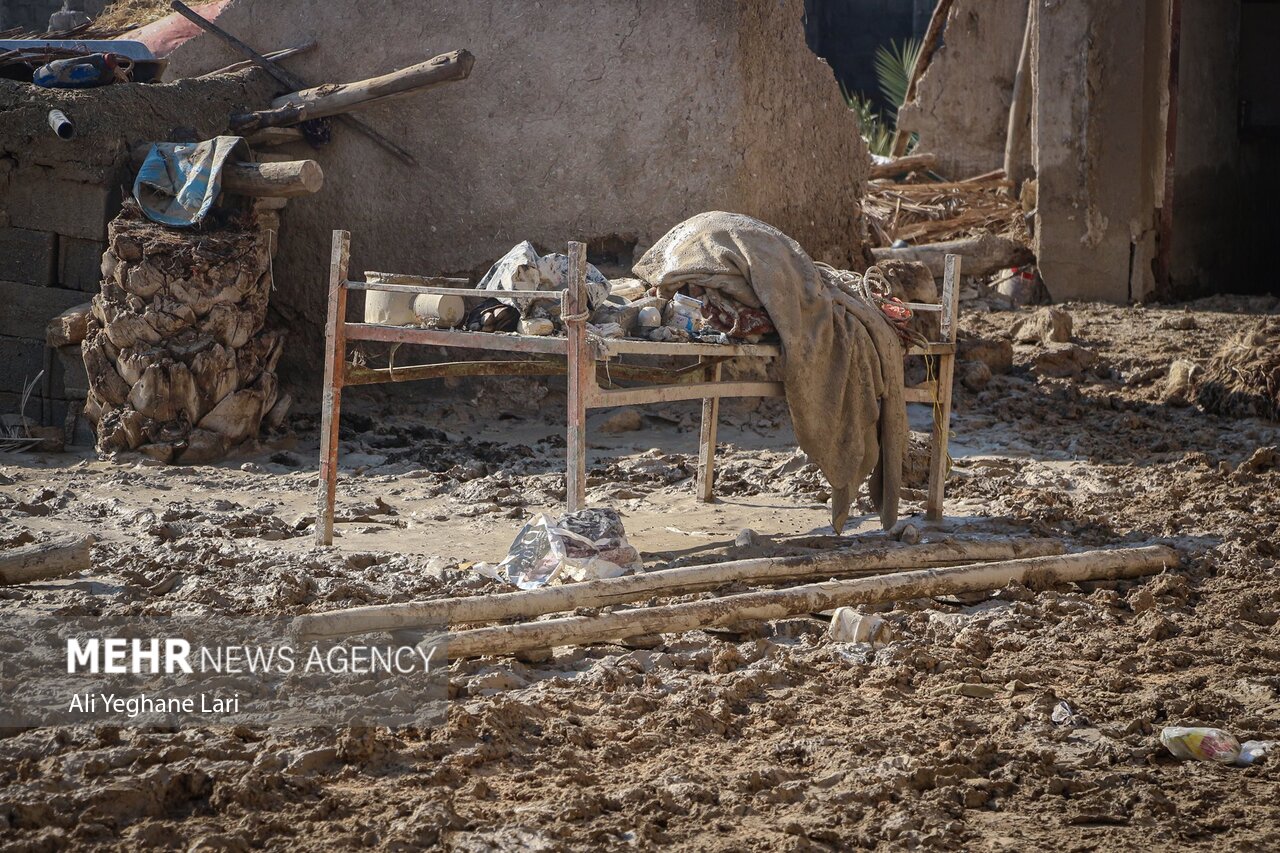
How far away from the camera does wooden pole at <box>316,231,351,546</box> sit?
4645mm

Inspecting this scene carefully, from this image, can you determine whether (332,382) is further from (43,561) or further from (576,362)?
(43,561)

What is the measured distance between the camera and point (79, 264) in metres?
6.86

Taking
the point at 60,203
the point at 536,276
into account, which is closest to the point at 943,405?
the point at 536,276

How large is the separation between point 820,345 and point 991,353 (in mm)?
3277

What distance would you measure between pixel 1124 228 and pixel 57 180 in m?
6.69

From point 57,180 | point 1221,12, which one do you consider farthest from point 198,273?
point 1221,12

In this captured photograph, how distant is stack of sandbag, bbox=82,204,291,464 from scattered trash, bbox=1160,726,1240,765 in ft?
15.0

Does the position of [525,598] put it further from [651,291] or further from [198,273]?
[198,273]

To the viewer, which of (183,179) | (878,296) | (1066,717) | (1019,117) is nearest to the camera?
(1066,717)

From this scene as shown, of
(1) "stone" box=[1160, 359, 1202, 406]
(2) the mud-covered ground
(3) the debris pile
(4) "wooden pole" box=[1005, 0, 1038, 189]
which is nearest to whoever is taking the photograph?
(2) the mud-covered ground

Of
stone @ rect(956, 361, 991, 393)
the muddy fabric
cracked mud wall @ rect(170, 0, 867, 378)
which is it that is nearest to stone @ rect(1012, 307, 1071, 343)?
stone @ rect(956, 361, 991, 393)

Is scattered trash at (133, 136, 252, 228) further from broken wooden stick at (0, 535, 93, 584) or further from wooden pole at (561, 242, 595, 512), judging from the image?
wooden pole at (561, 242, 595, 512)

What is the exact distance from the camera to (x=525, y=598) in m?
3.70

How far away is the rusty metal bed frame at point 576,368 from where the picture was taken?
4.21 metres
